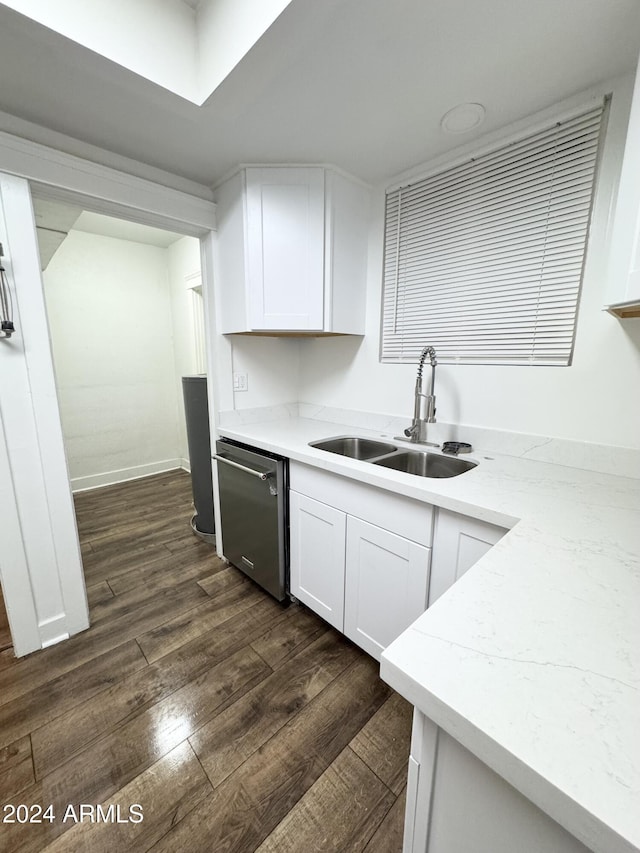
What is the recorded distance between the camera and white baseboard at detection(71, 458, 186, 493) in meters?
3.43

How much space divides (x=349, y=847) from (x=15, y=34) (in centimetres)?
246

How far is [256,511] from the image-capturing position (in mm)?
1866

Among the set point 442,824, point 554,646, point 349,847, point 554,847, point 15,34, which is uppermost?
point 15,34

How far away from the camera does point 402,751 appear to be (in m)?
1.17

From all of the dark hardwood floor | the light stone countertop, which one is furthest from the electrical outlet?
the light stone countertop

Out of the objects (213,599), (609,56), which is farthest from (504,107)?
(213,599)

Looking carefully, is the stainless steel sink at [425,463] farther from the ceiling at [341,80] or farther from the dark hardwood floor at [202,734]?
the ceiling at [341,80]

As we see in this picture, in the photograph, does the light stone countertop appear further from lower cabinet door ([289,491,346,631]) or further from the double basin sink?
lower cabinet door ([289,491,346,631])

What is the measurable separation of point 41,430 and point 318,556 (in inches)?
52.8

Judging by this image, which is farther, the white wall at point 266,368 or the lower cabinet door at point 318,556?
the white wall at point 266,368

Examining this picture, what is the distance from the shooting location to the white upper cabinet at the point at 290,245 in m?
1.70

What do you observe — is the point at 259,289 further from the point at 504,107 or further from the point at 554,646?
the point at 554,646

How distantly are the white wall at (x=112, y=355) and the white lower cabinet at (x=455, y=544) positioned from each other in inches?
138

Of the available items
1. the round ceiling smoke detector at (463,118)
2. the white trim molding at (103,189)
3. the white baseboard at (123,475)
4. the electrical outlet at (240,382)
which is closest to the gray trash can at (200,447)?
the electrical outlet at (240,382)
